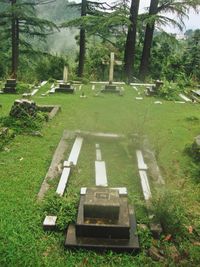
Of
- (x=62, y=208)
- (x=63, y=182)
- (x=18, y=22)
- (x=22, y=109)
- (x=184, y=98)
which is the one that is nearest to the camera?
(x=62, y=208)

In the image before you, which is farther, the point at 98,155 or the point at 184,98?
the point at 184,98

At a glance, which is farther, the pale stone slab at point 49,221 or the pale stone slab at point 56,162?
the pale stone slab at point 56,162

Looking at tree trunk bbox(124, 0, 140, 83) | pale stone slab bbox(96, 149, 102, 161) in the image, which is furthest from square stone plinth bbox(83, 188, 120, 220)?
tree trunk bbox(124, 0, 140, 83)

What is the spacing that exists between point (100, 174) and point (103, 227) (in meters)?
1.97

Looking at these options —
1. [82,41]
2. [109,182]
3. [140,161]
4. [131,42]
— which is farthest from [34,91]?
[109,182]

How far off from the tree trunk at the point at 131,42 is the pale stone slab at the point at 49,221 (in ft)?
47.8

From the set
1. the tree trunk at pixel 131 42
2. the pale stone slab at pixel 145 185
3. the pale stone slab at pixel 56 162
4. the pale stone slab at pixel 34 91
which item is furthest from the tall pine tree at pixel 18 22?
the pale stone slab at pixel 145 185

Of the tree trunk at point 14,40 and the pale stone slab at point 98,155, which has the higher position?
the tree trunk at point 14,40

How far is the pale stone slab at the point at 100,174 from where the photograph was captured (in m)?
5.72

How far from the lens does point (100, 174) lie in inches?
237

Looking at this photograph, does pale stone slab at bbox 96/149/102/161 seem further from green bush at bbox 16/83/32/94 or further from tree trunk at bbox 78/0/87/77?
tree trunk at bbox 78/0/87/77

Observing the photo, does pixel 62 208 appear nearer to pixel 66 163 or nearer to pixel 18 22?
pixel 66 163

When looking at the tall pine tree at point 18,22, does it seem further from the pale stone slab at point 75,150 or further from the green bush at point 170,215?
the green bush at point 170,215

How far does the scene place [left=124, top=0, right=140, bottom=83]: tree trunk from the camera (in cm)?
1819
